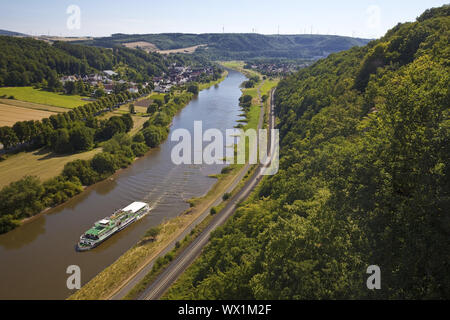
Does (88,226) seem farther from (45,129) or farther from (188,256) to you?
(45,129)

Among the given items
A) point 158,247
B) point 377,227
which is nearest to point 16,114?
point 158,247

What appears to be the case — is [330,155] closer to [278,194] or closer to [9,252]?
[278,194]

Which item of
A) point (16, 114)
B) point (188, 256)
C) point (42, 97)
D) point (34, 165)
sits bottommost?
point (188, 256)

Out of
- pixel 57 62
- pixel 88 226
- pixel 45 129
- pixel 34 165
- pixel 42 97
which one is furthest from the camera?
pixel 57 62

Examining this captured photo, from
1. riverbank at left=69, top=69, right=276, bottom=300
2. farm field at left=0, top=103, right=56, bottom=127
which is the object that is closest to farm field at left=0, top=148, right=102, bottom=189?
farm field at left=0, top=103, right=56, bottom=127

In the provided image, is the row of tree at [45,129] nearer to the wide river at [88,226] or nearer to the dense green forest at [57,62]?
the wide river at [88,226]

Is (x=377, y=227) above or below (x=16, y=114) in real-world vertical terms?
below
